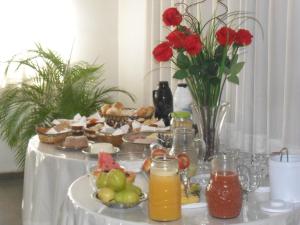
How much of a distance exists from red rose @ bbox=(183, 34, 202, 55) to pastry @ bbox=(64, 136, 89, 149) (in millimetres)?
702

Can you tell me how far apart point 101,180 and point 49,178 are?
70 cm

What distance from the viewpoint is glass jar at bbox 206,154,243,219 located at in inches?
56.0

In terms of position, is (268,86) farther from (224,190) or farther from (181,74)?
(224,190)

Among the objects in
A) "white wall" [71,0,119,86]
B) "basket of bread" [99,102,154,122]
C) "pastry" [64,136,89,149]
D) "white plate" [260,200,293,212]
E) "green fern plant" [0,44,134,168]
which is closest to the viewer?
"white plate" [260,200,293,212]

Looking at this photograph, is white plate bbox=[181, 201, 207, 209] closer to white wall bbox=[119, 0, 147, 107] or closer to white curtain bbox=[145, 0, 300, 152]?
white curtain bbox=[145, 0, 300, 152]

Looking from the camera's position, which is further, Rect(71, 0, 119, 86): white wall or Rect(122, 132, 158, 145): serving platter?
Rect(71, 0, 119, 86): white wall

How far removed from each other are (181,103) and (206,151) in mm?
454

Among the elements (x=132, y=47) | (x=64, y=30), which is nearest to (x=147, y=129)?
(x=132, y=47)

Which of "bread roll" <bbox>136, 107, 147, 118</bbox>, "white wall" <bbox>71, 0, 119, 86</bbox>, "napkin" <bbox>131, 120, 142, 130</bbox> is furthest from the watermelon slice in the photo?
"white wall" <bbox>71, 0, 119, 86</bbox>

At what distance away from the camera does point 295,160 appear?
161cm

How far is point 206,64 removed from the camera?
1.92m

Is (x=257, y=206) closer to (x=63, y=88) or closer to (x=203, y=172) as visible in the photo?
(x=203, y=172)

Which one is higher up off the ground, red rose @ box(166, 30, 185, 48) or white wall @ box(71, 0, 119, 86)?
white wall @ box(71, 0, 119, 86)

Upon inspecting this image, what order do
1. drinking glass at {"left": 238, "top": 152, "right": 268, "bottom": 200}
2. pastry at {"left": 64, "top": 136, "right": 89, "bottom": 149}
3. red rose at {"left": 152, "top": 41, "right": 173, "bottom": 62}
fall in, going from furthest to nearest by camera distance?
pastry at {"left": 64, "top": 136, "right": 89, "bottom": 149} → red rose at {"left": 152, "top": 41, "right": 173, "bottom": 62} → drinking glass at {"left": 238, "top": 152, "right": 268, "bottom": 200}
